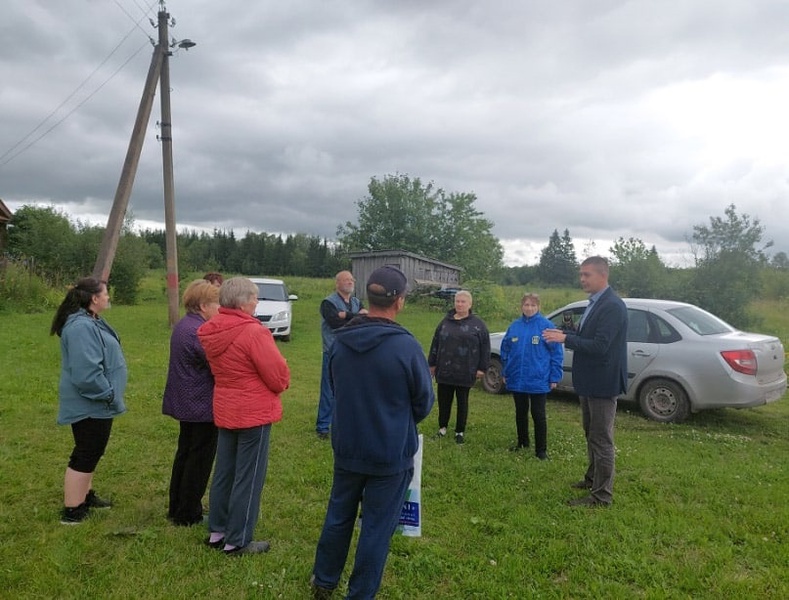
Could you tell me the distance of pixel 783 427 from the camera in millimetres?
6945

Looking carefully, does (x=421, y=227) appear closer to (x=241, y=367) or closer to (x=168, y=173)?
(x=168, y=173)

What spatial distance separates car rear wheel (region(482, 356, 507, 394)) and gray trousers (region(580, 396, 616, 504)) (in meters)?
4.45

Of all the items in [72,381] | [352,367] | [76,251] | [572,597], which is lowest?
[572,597]

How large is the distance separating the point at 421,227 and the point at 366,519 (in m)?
28.9

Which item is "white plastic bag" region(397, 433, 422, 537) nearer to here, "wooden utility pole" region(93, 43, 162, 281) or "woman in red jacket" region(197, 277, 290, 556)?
"woman in red jacket" region(197, 277, 290, 556)

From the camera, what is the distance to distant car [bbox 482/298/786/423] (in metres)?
6.50

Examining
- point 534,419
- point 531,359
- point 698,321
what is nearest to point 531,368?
point 531,359

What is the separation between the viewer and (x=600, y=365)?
13.9 ft

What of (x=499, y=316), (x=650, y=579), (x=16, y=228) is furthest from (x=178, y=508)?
(x=16, y=228)

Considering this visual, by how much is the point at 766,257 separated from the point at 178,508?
19.7 m

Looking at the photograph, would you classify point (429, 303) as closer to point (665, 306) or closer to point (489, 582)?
point (665, 306)

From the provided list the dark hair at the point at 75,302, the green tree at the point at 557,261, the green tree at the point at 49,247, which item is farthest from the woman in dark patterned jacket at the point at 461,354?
the green tree at the point at 557,261

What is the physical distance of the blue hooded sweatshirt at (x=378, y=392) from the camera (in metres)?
2.63

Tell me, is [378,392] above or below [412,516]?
above
